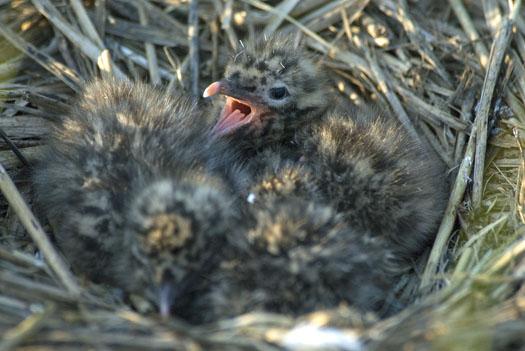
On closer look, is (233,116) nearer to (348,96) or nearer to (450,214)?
(348,96)

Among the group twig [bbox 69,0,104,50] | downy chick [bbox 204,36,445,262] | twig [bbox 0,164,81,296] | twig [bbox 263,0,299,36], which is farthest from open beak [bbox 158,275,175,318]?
twig [bbox 263,0,299,36]

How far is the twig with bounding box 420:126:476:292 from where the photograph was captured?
3.13 meters

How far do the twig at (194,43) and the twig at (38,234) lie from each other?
49.2 inches

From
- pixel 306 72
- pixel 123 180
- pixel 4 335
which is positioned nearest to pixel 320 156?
pixel 306 72

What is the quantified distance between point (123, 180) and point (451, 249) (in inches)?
58.5

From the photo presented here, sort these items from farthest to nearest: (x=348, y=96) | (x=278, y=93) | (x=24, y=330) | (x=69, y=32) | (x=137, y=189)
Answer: (x=348, y=96) → (x=69, y=32) → (x=278, y=93) → (x=137, y=189) → (x=24, y=330)

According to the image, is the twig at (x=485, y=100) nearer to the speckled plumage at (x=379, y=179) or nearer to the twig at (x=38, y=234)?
the speckled plumage at (x=379, y=179)


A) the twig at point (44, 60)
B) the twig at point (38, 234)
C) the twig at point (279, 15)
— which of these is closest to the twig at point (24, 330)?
the twig at point (38, 234)

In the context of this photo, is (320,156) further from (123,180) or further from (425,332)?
(425,332)

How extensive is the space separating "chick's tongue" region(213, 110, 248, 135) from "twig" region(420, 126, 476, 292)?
1066 mm

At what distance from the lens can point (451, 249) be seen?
334cm

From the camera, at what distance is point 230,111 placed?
12.3 ft

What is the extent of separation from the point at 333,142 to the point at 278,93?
508 millimetres

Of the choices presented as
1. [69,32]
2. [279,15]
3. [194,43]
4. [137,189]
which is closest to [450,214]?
[137,189]
